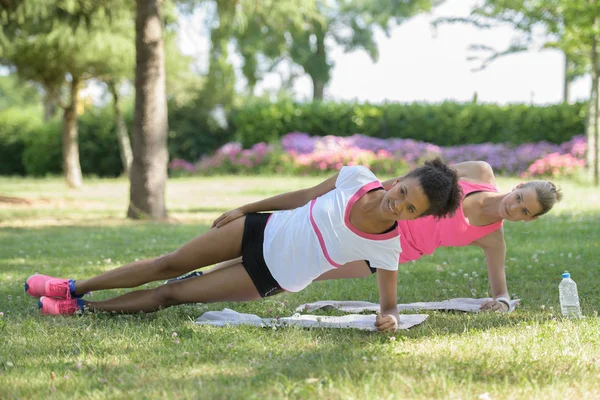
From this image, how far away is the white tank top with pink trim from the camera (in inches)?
164

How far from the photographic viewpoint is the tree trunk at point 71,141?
20.2 metres

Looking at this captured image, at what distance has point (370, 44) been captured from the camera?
3678 centimetres

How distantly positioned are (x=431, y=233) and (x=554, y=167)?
1576cm

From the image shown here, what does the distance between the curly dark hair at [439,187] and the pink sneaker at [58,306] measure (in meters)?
2.46

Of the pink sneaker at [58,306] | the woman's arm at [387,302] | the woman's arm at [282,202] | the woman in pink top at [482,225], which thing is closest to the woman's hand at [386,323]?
the woman's arm at [387,302]

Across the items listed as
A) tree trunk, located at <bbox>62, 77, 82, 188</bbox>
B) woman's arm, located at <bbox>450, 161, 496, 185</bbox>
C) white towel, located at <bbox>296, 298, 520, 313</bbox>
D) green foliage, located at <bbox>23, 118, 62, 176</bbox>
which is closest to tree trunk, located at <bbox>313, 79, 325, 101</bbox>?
green foliage, located at <bbox>23, 118, 62, 176</bbox>

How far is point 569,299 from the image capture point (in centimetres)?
493

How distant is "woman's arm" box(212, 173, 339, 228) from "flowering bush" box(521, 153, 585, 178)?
16.0 meters

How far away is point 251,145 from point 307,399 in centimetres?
2296

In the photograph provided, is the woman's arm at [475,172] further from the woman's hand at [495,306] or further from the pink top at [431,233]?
the woman's hand at [495,306]

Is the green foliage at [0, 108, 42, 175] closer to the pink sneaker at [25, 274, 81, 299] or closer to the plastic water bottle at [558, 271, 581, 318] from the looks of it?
the pink sneaker at [25, 274, 81, 299]

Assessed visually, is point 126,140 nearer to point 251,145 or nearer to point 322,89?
point 251,145

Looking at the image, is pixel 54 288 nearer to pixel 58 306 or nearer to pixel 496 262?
pixel 58 306

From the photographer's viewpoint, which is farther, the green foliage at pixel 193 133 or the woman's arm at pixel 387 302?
the green foliage at pixel 193 133
